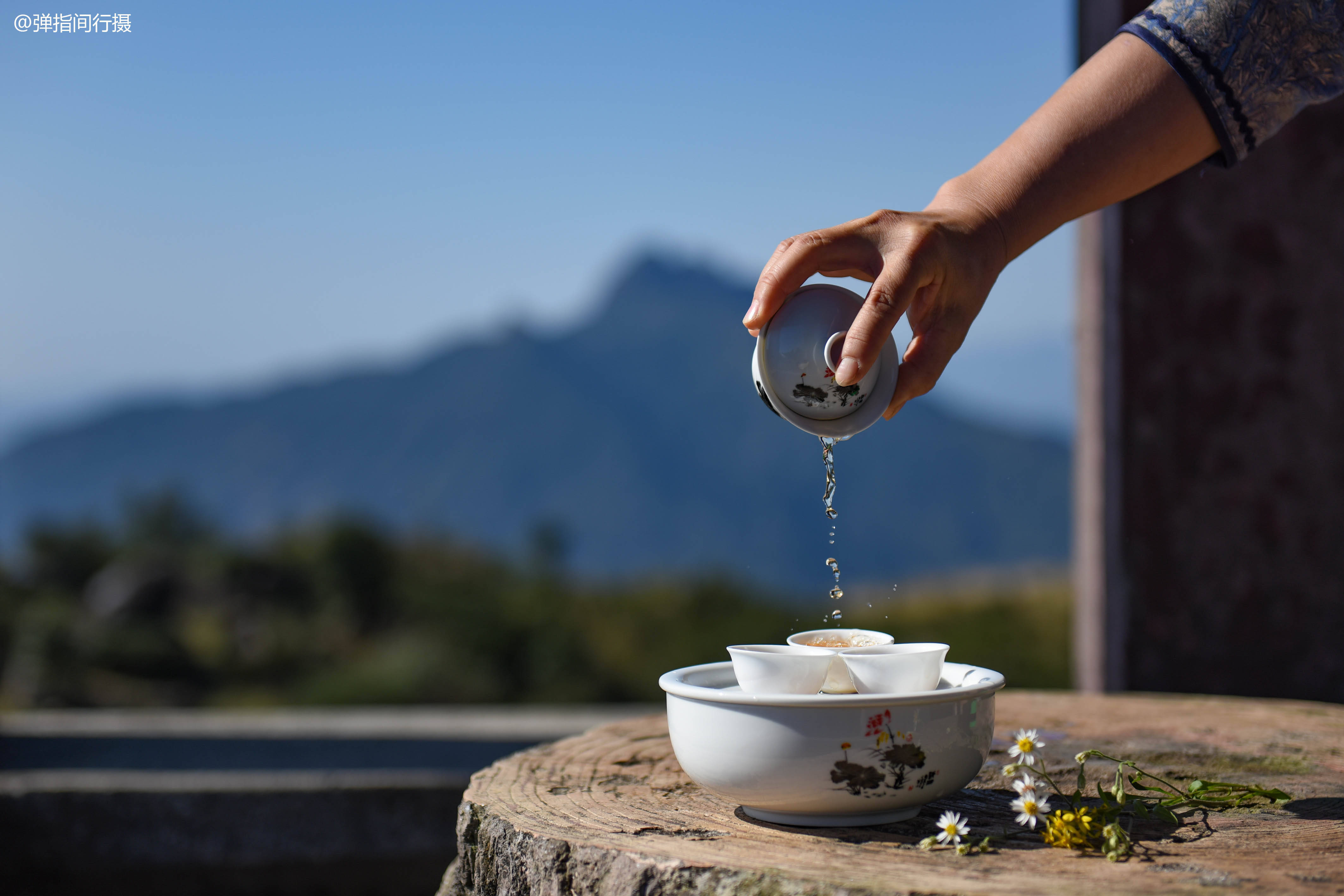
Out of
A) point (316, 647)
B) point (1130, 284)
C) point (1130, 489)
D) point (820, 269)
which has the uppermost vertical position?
point (1130, 284)

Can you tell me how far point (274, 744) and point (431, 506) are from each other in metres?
13.0

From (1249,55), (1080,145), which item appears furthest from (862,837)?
(1249,55)

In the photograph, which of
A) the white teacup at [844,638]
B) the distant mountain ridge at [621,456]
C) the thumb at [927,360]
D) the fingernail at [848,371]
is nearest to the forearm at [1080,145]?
the thumb at [927,360]

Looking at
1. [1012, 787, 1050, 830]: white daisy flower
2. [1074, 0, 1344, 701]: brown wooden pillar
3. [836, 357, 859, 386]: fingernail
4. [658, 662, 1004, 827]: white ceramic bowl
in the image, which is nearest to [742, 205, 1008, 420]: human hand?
[836, 357, 859, 386]: fingernail

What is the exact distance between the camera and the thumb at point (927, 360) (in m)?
1.47

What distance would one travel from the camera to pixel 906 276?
1337 millimetres

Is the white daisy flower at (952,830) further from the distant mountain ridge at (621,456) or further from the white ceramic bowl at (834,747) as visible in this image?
the distant mountain ridge at (621,456)

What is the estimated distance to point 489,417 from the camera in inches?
734

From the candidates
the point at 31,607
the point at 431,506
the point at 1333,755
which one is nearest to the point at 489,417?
the point at 431,506

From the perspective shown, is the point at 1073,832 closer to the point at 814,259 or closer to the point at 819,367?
the point at 819,367

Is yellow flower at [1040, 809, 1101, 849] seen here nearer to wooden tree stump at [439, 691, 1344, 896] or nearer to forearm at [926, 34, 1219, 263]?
wooden tree stump at [439, 691, 1344, 896]

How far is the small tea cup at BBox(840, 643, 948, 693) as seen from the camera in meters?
1.25

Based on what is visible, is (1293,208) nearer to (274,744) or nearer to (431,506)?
(274,744)

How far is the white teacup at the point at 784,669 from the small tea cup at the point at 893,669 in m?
0.03
